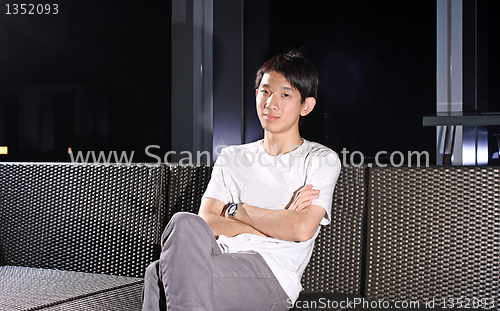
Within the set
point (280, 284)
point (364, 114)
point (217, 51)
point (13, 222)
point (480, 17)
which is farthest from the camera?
point (364, 114)

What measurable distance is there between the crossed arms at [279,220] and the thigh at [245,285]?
0.41ft

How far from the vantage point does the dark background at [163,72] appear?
3246 millimetres

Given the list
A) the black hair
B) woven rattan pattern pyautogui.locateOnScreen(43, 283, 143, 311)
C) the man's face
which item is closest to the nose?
the man's face

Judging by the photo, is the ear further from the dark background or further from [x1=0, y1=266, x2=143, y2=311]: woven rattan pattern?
the dark background

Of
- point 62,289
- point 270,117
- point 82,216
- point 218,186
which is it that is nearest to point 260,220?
point 218,186

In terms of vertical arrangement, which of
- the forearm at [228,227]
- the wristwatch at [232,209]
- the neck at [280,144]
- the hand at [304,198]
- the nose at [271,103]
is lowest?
the forearm at [228,227]

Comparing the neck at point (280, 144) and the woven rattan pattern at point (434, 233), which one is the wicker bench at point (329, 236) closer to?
the woven rattan pattern at point (434, 233)

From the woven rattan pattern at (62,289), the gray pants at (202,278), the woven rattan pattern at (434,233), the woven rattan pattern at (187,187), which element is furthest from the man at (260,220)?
the woven rattan pattern at (62,289)

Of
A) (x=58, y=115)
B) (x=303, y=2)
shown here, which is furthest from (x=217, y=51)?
(x=58, y=115)

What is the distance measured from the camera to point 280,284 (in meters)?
1.39

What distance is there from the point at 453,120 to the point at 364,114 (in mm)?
1458

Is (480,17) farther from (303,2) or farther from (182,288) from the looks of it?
(182,288)

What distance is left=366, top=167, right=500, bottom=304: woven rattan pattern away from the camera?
58.7 inches

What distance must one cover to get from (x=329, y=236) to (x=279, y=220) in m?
0.31
